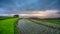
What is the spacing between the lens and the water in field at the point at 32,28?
2.25 meters

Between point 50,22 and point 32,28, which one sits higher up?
point 50,22

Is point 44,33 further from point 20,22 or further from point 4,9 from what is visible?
point 4,9

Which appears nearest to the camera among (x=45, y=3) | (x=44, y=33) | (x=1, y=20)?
(x=44, y=33)

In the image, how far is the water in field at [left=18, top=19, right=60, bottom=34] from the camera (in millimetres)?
2250

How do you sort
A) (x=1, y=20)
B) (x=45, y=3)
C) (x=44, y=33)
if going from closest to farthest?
(x=44, y=33), (x=45, y=3), (x=1, y=20)

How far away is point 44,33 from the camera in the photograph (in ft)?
7.32

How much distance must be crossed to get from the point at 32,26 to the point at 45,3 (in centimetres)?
53

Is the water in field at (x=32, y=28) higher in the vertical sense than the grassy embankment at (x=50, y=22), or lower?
lower

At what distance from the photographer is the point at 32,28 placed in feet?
7.86

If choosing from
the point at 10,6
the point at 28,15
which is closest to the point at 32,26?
the point at 28,15

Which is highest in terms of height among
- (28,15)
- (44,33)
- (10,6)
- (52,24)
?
(10,6)

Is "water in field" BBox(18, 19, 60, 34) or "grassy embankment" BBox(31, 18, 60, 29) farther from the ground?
"grassy embankment" BBox(31, 18, 60, 29)

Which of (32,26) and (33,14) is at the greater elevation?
(33,14)

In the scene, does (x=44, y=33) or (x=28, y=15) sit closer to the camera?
(x=44, y=33)
